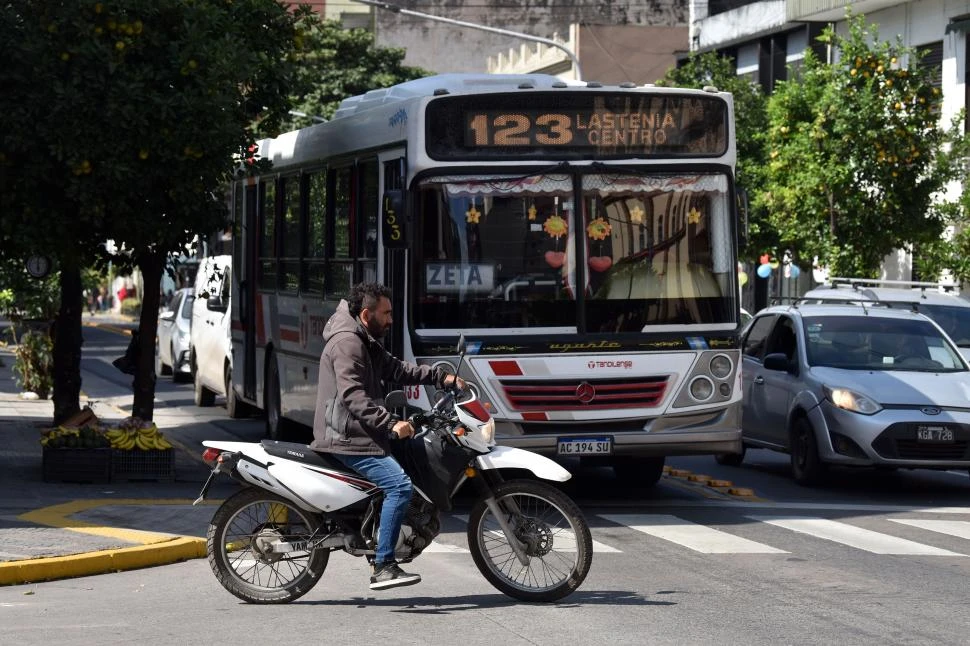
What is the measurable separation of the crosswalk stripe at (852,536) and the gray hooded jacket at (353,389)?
13.0 ft

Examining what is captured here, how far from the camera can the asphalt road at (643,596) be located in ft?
27.7

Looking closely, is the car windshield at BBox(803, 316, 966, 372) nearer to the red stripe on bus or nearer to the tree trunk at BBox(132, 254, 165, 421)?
the red stripe on bus

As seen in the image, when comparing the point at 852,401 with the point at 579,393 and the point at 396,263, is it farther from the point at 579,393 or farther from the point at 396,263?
the point at 396,263

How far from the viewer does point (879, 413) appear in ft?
50.5

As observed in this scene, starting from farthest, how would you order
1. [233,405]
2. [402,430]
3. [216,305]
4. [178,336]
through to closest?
[178,336]
[233,405]
[216,305]
[402,430]

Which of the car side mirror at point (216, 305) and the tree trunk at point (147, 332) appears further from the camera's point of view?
the car side mirror at point (216, 305)

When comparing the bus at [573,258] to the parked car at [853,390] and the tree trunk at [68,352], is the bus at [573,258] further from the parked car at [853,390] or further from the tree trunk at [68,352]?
the tree trunk at [68,352]

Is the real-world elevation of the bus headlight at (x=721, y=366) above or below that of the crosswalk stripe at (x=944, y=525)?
above

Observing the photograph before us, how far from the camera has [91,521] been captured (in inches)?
489

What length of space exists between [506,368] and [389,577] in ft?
14.2

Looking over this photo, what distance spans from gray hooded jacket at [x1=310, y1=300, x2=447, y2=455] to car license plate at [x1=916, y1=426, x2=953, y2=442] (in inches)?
275

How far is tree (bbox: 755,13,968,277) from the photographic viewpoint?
1173 inches

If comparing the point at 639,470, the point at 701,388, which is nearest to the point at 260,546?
the point at 701,388

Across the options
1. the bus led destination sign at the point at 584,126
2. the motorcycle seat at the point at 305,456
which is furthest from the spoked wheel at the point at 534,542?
the bus led destination sign at the point at 584,126
